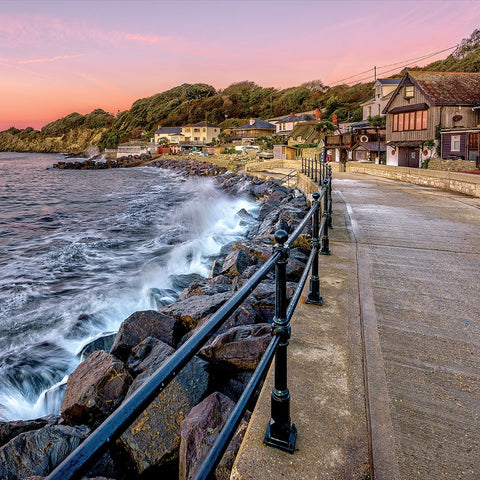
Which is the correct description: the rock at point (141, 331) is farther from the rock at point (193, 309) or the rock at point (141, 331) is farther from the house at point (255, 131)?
the house at point (255, 131)

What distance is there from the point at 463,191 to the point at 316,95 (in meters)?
106

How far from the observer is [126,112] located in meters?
172

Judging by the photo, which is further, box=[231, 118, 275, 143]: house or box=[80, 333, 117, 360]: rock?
box=[231, 118, 275, 143]: house

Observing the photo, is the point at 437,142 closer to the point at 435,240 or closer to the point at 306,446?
the point at 435,240

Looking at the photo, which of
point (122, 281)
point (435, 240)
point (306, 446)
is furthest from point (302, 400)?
point (122, 281)

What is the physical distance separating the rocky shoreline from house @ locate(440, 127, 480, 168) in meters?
25.8

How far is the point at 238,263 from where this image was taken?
8234mm

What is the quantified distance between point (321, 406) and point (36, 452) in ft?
9.04

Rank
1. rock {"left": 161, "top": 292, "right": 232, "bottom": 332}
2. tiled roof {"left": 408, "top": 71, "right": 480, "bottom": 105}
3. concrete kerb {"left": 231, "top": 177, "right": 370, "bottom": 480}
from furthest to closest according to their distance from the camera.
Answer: tiled roof {"left": 408, "top": 71, "right": 480, "bottom": 105} < rock {"left": 161, "top": 292, "right": 232, "bottom": 332} < concrete kerb {"left": 231, "top": 177, "right": 370, "bottom": 480}

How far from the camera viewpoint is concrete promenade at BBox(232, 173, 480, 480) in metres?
2.06

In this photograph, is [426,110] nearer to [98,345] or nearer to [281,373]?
[98,345]

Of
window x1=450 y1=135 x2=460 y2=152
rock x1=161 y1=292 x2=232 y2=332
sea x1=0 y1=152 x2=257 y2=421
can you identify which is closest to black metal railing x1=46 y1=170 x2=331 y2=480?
rock x1=161 y1=292 x2=232 y2=332

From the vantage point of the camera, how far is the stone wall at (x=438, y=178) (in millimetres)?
12266

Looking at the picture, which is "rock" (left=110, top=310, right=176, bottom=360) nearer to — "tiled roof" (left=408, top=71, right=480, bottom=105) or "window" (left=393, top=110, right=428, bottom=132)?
"tiled roof" (left=408, top=71, right=480, bottom=105)
